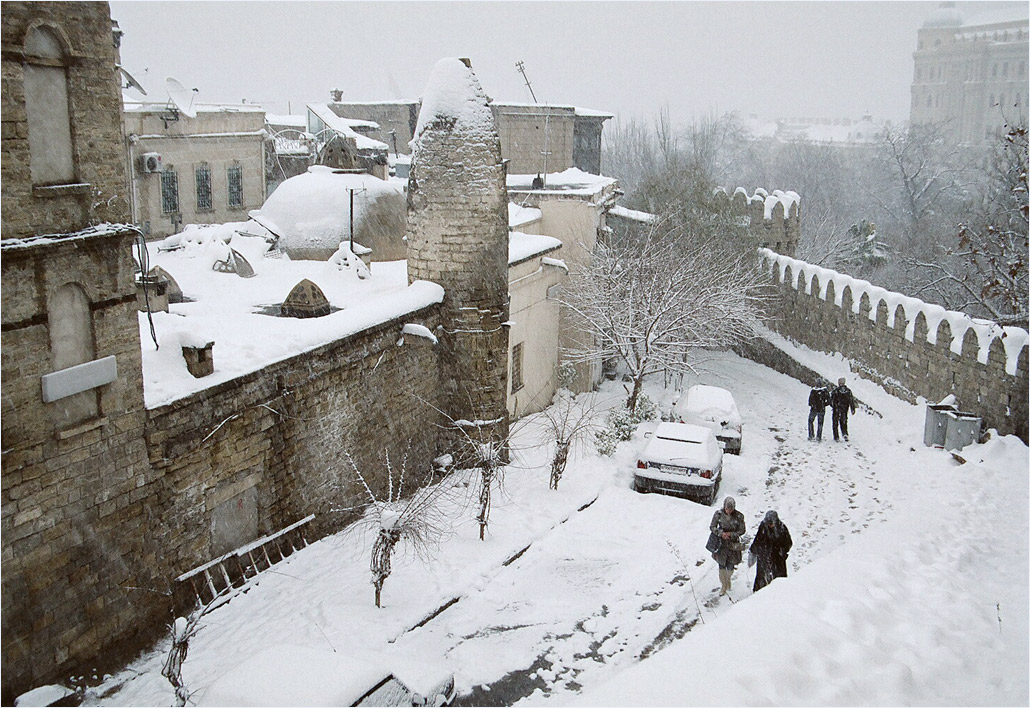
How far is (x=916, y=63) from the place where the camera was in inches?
3629

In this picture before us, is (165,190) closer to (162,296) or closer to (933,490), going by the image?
(162,296)

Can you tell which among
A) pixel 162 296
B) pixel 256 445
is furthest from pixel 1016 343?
pixel 162 296

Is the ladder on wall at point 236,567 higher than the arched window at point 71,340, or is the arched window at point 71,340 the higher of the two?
the arched window at point 71,340

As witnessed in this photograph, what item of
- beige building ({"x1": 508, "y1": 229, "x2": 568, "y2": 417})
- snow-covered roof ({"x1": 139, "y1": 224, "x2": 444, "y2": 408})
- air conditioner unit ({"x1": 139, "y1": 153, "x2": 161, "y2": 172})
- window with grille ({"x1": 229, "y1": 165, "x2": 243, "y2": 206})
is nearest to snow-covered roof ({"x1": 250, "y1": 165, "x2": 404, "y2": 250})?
snow-covered roof ({"x1": 139, "y1": 224, "x2": 444, "y2": 408})

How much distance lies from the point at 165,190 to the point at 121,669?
63.1 ft

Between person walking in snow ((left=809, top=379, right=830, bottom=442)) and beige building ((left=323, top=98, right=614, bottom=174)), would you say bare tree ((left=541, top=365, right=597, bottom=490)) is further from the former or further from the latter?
beige building ((left=323, top=98, right=614, bottom=174))

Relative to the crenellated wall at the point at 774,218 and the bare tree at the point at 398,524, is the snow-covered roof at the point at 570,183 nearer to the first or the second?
the crenellated wall at the point at 774,218

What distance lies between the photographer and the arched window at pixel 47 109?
763 cm

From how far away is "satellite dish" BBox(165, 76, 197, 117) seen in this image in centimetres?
2422

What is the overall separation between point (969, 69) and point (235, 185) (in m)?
77.0

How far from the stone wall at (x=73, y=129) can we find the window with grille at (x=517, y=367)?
400 inches

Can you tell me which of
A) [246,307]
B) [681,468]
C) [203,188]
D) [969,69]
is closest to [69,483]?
[246,307]

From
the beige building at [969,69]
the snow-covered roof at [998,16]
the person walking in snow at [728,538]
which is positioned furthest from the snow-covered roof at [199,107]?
the snow-covered roof at [998,16]

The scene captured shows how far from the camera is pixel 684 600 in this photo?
10.1 metres
